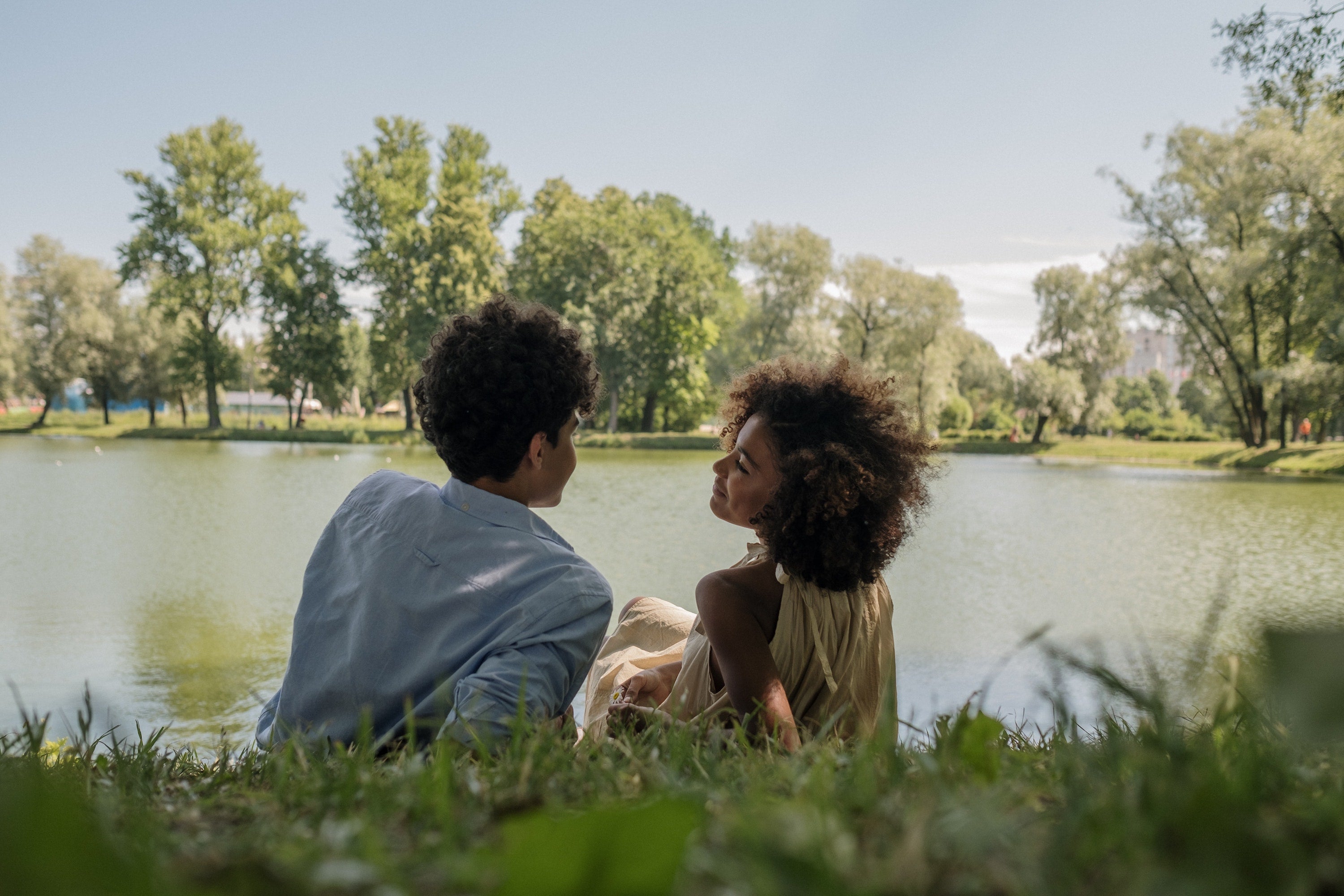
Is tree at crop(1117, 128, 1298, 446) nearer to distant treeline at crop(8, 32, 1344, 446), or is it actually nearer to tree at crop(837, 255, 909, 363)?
distant treeline at crop(8, 32, 1344, 446)

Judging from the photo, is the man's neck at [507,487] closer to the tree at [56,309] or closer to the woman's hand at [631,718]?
the woman's hand at [631,718]

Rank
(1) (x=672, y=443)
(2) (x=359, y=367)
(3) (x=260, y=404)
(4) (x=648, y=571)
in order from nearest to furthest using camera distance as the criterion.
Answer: (4) (x=648, y=571) → (1) (x=672, y=443) → (2) (x=359, y=367) → (3) (x=260, y=404)

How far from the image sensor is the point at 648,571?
10234 millimetres

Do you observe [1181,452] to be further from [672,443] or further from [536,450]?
[536,450]

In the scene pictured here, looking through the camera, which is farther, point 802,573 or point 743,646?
point 802,573

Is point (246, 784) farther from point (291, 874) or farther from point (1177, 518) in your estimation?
point (1177, 518)

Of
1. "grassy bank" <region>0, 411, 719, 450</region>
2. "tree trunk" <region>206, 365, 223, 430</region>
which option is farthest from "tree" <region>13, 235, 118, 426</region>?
"tree trunk" <region>206, 365, 223, 430</region>

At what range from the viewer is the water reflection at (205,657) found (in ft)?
19.0

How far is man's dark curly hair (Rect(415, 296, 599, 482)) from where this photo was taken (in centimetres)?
233

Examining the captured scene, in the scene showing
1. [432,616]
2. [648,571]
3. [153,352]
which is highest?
[153,352]

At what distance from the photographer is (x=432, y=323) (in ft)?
128

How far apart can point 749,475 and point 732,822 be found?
1859 mm

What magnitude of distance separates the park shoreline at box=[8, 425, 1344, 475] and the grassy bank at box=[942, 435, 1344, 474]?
49mm

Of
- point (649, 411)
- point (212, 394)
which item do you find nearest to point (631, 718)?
point (649, 411)
